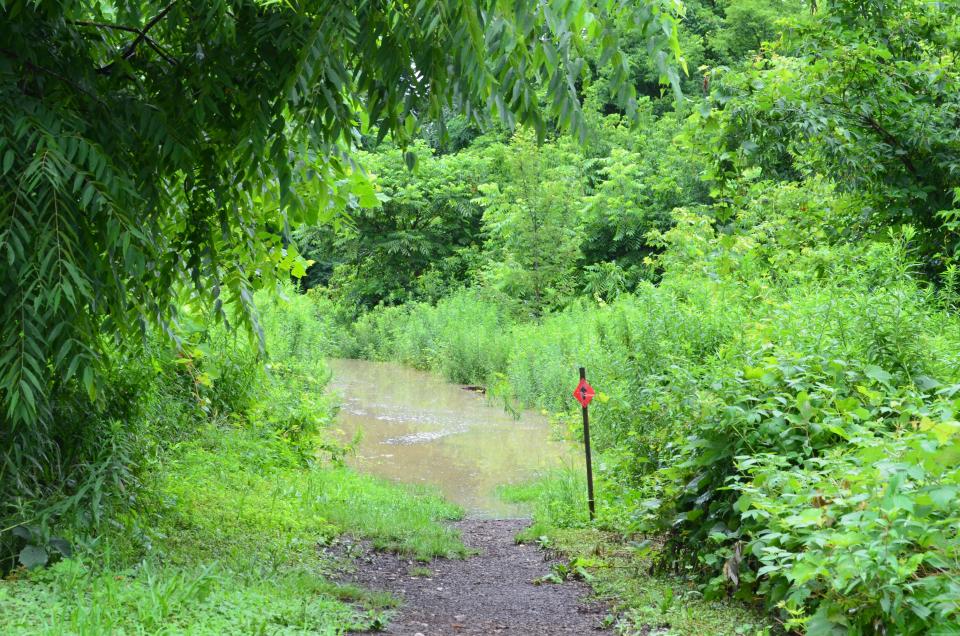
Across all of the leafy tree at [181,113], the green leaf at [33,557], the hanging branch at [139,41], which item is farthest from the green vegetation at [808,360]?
the green leaf at [33,557]

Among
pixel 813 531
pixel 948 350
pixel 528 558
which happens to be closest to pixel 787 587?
pixel 813 531

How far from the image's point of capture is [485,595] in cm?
620

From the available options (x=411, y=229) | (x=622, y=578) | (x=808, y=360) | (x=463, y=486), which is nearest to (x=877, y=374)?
(x=808, y=360)

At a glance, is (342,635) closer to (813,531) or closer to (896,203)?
(813,531)

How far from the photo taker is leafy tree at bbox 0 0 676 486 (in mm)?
3887

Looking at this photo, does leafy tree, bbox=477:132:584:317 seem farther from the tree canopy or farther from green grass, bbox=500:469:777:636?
the tree canopy

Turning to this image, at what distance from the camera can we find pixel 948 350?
5.30m

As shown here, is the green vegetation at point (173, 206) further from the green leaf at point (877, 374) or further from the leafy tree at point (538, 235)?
the leafy tree at point (538, 235)

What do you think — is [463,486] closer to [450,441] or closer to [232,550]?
[450,441]

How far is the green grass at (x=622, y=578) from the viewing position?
4.80 metres

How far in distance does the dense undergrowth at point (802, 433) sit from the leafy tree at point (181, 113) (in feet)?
6.68

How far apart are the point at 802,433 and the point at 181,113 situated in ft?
13.2

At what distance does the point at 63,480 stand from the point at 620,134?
22669mm

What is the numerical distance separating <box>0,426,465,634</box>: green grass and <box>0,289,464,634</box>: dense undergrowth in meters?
0.01
